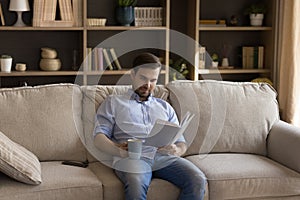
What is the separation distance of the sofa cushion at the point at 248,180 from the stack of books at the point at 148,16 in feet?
7.04

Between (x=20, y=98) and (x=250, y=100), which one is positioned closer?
(x=20, y=98)

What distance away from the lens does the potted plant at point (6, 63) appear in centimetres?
484

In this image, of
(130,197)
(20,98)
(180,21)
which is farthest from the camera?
(180,21)

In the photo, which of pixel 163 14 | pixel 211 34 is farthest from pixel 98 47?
pixel 211 34

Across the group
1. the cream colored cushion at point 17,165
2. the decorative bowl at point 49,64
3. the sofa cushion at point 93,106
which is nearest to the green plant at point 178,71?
the decorative bowl at point 49,64

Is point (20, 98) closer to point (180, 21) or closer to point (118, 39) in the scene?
point (118, 39)

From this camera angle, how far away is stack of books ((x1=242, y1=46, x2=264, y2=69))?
5472 millimetres

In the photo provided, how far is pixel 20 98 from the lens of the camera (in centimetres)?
338

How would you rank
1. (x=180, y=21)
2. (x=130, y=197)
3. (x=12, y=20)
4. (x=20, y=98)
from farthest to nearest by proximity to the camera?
(x=180, y=21)
(x=12, y=20)
(x=20, y=98)
(x=130, y=197)

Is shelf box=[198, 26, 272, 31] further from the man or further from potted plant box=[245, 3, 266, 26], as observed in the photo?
the man

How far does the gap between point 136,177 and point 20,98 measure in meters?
0.91

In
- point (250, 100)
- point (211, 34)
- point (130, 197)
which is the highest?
point (211, 34)

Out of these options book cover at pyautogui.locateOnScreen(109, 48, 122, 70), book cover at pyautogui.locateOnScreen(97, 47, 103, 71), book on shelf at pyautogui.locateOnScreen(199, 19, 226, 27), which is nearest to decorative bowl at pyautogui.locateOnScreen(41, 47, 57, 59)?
book cover at pyautogui.locateOnScreen(97, 47, 103, 71)

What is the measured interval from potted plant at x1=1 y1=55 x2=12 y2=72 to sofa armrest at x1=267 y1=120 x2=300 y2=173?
2.37 metres
